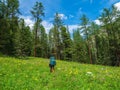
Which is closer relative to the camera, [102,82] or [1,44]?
[102,82]

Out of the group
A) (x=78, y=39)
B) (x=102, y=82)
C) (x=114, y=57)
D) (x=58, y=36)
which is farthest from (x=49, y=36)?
(x=102, y=82)

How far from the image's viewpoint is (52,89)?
13016 mm

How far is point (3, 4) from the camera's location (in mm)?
44781

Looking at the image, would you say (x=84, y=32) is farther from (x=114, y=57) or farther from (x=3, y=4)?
(x=3, y=4)

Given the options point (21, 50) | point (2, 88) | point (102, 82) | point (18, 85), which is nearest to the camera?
point (2, 88)

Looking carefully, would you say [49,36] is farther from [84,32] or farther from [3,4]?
[3,4]

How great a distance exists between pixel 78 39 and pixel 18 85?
6230 centimetres

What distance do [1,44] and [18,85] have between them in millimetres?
29272

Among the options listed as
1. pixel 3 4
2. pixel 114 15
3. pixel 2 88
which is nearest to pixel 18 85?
pixel 2 88

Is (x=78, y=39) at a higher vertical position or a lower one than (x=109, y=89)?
higher

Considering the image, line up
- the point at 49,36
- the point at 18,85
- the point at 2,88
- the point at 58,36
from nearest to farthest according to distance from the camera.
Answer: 1. the point at 2,88
2. the point at 18,85
3. the point at 58,36
4. the point at 49,36

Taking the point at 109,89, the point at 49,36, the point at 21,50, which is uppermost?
the point at 49,36

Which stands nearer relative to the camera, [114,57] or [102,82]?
[102,82]

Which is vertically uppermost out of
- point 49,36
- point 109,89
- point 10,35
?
point 49,36
